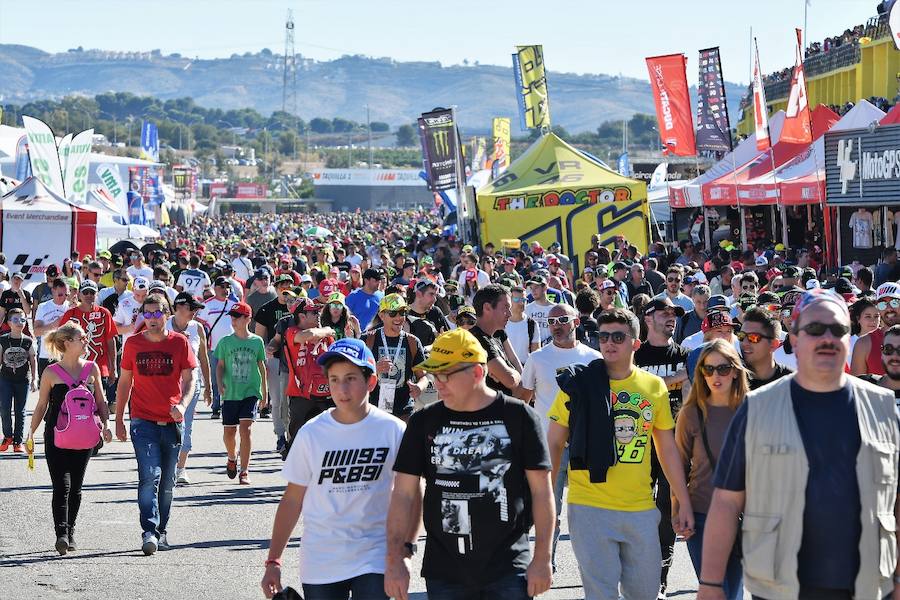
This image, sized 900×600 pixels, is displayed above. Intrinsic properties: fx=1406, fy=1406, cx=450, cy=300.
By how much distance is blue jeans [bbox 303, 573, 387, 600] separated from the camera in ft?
16.7

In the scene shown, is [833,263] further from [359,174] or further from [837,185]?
[359,174]

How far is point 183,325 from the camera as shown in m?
11.4

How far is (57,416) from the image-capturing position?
8.71 m

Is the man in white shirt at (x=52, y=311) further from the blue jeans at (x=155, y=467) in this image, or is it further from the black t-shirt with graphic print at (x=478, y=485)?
the black t-shirt with graphic print at (x=478, y=485)

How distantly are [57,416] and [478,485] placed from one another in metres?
4.63

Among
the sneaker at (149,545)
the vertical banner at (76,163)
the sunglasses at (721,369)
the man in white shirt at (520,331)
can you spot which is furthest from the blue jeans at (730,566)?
the vertical banner at (76,163)

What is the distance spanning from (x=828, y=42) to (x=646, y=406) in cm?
3880

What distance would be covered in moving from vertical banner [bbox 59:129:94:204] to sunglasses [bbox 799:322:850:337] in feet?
100

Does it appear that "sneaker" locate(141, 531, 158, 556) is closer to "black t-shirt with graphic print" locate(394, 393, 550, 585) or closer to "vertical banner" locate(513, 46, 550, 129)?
"black t-shirt with graphic print" locate(394, 393, 550, 585)

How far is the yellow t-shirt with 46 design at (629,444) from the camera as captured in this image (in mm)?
5801

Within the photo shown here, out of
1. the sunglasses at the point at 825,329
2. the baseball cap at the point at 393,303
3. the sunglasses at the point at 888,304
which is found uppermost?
the baseball cap at the point at 393,303

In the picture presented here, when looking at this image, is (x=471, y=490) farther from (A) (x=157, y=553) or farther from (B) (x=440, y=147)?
(B) (x=440, y=147)

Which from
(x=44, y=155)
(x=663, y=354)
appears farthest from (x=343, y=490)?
(x=44, y=155)

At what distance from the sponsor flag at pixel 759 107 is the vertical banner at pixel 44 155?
52.2 feet
